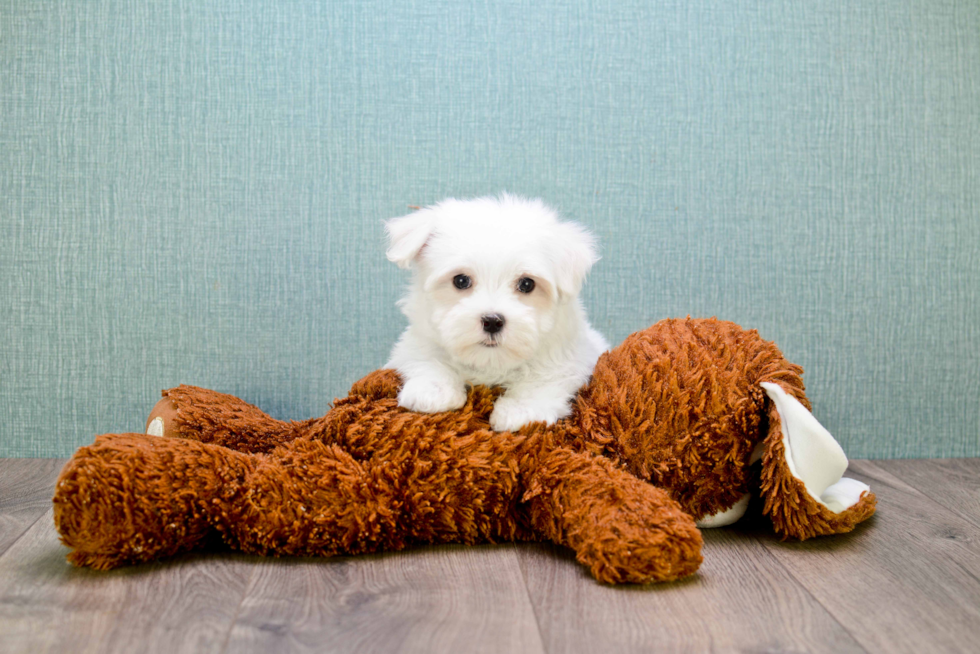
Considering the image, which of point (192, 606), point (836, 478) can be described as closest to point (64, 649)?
point (192, 606)

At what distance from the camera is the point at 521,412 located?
5.58ft

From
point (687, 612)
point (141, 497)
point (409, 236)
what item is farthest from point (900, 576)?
point (141, 497)

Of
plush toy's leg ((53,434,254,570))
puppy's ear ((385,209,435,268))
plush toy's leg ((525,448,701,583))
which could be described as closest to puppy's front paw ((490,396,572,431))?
plush toy's leg ((525,448,701,583))

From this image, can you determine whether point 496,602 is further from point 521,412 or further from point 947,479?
point 947,479

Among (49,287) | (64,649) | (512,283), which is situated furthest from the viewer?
(49,287)

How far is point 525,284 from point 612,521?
20.1 inches

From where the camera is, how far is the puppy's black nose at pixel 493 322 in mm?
1591

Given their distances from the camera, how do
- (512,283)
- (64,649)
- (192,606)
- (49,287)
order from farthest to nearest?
1. (49,287)
2. (512,283)
3. (192,606)
4. (64,649)

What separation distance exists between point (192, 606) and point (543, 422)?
0.74 metres

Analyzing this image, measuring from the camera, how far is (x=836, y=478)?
173cm

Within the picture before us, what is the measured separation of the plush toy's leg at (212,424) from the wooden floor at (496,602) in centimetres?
35

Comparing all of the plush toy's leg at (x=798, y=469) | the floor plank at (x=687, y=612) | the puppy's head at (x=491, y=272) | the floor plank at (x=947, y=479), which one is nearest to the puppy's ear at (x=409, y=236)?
the puppy's head at (x=491, y=272)

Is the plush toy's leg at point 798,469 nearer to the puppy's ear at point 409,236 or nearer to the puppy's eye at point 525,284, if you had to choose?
the puppy's eye at point 525,284

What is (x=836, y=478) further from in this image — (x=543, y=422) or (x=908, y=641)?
(x=543, y=422)
